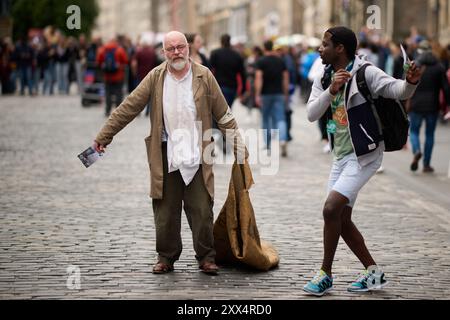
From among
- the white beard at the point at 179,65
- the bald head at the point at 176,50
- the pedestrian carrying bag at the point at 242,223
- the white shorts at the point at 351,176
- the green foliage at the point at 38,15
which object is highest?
the green foliage at the point at 38,15

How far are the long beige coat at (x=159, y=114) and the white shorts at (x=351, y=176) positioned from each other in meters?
0.94

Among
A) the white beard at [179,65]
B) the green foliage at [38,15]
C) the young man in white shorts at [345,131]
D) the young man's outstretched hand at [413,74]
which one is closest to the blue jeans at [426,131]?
the white beard at [179,65]

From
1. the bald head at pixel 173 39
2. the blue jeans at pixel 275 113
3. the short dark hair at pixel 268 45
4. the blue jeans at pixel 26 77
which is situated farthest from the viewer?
the blue jeans at pixel 26 77

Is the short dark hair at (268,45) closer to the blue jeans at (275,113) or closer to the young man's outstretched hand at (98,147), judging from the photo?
the blue jeans at (275,113)

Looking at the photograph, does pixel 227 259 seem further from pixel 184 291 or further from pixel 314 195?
pixel 314 195

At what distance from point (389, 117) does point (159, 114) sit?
1672mm

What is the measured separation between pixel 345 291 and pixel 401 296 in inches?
15.7

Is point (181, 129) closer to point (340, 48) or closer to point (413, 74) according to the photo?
point (340, 48)

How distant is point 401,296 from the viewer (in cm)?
767

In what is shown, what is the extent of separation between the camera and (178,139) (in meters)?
8.36

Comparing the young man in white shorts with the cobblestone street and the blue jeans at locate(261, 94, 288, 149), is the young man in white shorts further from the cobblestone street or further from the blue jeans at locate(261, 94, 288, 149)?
the blue jeans at locate(261, 94, 288, 149)

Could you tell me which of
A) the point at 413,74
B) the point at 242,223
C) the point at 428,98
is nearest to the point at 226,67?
the point at 428,98

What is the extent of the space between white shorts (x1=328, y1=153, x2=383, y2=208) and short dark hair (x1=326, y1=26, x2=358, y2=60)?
687 mm

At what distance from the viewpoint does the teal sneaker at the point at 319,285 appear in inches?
302
